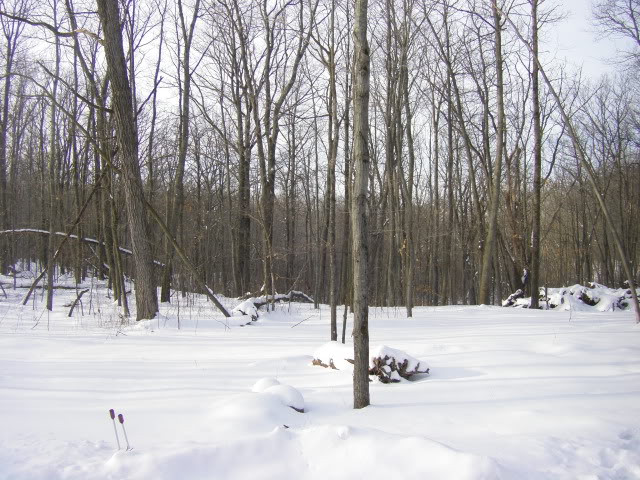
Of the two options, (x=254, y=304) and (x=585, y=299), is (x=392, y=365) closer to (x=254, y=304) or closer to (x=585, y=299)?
(x=254, y=304)

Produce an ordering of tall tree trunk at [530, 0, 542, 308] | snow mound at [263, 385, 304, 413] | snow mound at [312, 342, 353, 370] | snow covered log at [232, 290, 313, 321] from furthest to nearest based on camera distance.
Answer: tall tree trunk at [530, 0, 542, 308] < snow covered log at [232, 290, 313, 321] < snow mound at [312, 342, 353, 370] < snow mound at [263, 385, 304, 413]

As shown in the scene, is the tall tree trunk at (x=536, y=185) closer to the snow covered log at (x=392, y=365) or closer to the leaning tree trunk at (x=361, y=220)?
the snow covered log at (x=392, y=365)

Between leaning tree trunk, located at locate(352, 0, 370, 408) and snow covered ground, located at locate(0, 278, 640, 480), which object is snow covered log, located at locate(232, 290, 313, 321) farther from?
leaning tree trunk, located at locate(352, 0, 370, 408)

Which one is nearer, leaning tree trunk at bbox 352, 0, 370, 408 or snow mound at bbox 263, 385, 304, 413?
snow mound at bbox 263, 385, 304, 413

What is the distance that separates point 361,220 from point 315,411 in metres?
1.64

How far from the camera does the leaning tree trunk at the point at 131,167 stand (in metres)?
8.61

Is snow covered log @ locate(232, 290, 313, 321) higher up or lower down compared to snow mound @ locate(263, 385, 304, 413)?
higher up

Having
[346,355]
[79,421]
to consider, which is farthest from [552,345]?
[79,421]

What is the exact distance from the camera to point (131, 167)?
29.0 ft

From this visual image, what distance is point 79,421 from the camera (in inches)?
123

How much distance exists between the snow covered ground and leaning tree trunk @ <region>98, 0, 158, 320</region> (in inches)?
78.4

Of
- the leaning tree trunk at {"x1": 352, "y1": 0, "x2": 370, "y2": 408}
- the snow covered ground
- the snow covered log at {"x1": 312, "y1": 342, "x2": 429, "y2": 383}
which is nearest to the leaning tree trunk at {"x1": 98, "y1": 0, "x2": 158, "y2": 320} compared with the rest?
the snow covered ground

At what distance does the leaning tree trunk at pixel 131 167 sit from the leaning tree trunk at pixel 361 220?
633cm

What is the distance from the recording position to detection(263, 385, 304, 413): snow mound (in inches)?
138
